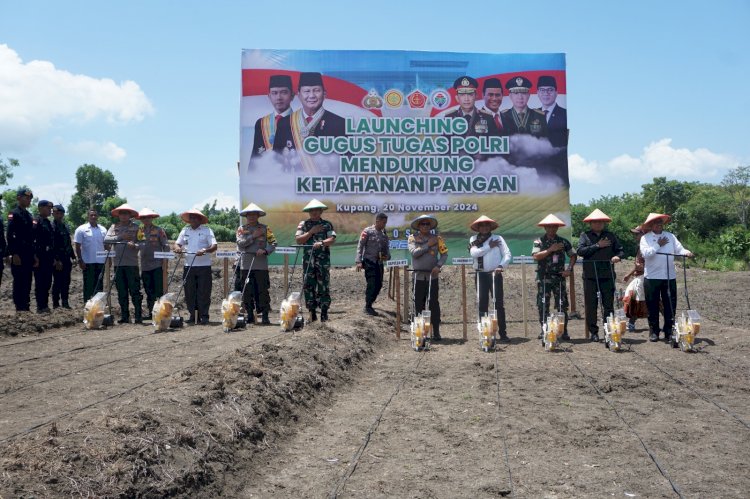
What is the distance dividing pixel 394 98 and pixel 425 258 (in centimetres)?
739

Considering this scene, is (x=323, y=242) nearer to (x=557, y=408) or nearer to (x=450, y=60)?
(x=557, y=408)

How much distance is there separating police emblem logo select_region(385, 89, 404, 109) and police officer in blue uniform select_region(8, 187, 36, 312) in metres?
8.31

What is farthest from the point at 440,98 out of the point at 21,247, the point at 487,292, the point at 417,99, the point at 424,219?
the point at 21,247

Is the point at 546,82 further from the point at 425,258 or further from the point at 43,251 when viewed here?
the point at 43,251

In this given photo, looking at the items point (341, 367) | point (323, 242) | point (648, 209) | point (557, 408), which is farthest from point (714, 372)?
point (648, 209)

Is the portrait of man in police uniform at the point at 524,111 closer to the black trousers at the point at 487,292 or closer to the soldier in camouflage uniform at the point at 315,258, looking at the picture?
the black trousers at the point at 487,292

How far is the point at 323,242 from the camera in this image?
394 inches

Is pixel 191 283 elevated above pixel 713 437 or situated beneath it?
elevated above

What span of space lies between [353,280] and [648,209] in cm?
3940

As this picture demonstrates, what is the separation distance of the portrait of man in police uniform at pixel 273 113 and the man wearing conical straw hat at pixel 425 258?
7060mm

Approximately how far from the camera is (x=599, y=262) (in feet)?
31.2

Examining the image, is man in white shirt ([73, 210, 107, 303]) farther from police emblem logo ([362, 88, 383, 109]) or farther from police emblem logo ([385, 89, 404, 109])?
police emblem logo ([385, 89, 404, 109])

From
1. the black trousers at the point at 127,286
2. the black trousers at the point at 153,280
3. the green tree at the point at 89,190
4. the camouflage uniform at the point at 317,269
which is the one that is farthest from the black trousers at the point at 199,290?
the green tree at the point at 89,190

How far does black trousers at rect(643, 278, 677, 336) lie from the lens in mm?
9320
